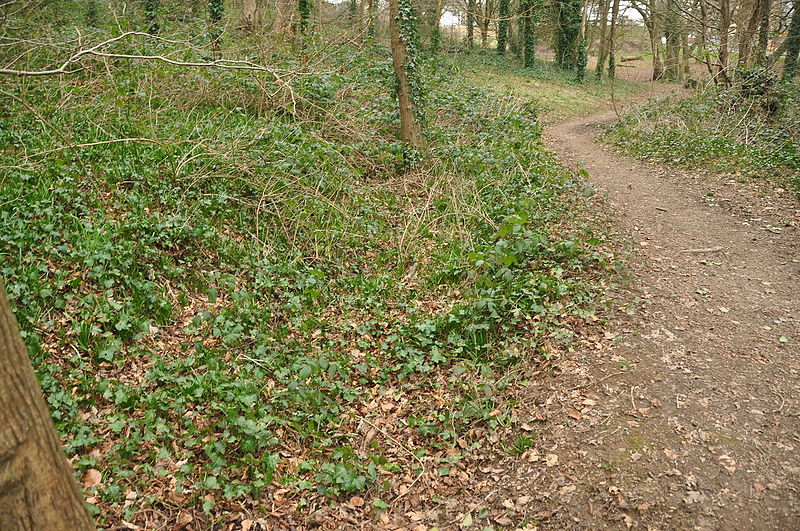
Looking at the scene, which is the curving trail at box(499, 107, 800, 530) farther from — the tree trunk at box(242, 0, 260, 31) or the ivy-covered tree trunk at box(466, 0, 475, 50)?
the ivy-covered tree trunk at box(466, 0, 475, 50)

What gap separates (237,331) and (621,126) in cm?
1320

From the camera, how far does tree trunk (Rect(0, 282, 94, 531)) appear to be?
5.56 ft

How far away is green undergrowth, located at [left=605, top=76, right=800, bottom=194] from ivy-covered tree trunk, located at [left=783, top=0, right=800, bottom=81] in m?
2.40

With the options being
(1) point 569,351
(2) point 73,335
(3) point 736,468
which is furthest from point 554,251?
(2) point 73,335

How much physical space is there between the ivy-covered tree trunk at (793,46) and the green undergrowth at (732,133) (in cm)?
240

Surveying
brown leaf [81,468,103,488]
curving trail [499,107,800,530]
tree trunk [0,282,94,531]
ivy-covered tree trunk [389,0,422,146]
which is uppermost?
ivy-covered tree trunk [389,0,422,146]

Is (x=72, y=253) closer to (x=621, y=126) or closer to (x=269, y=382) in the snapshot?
(x=269, y=382)

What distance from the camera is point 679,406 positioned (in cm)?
426

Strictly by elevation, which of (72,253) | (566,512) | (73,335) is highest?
(72,253)

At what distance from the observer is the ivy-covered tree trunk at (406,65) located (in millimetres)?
9633

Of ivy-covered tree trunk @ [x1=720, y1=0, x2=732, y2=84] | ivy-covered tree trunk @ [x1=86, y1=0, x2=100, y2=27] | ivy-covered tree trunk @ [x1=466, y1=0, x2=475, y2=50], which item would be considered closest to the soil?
ivy-covered tree trunk @ [x1=720, y1=0, x2=732, y2=84]

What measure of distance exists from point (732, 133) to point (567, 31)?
2056 cm

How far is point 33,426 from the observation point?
1.78m

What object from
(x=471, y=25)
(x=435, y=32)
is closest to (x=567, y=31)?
(x=471, y=25)
